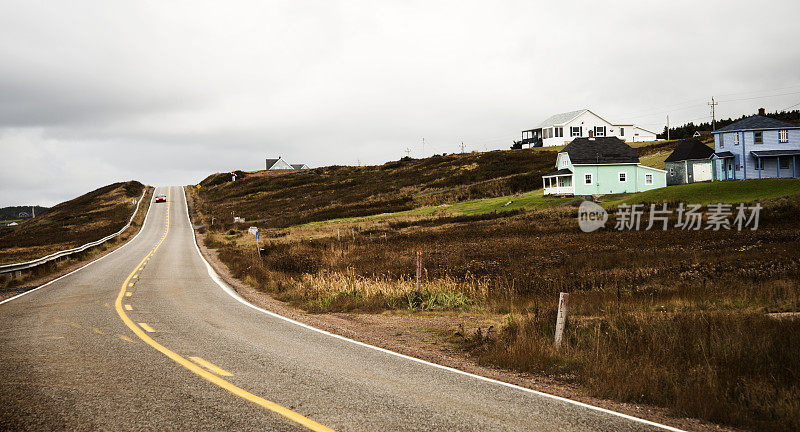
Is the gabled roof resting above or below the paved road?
above

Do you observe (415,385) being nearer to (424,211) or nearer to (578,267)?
(578,267)

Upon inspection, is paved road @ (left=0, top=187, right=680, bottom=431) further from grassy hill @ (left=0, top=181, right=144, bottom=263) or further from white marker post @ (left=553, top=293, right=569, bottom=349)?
grassy hill @ (left=0, top=181, right=144, bottom=263)

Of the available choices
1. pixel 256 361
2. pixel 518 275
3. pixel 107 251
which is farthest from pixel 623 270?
pixel 107 251

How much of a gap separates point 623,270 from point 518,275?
4472mm

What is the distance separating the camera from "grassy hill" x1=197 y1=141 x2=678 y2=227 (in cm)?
6475

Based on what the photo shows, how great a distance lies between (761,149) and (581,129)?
2028 inches

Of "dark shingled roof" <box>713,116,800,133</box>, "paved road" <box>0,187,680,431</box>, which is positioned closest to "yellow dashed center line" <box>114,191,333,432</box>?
"paved road" <box>0,187,680,431</box>

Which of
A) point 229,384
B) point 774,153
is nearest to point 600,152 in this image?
point 774,153

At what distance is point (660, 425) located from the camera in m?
5.72

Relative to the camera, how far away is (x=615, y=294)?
48.2 feet

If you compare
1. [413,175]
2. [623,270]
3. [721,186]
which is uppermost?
[413,175]

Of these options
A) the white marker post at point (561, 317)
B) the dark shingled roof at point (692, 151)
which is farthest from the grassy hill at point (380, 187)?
the white marker post at point (561, 317)

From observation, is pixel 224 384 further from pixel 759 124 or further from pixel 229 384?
pixel 759 124

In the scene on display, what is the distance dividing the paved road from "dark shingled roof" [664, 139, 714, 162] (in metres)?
57.4
